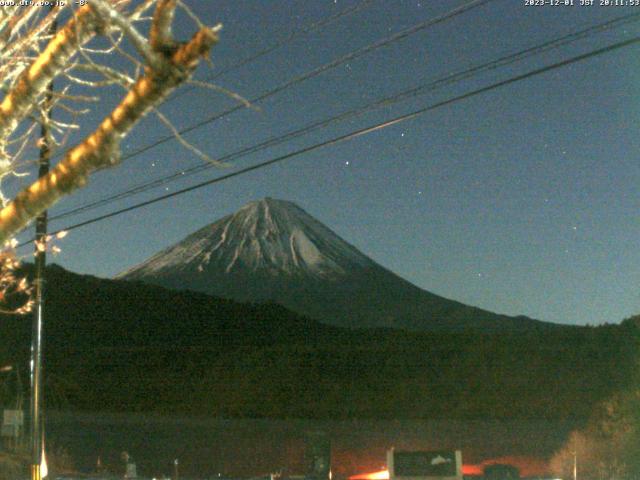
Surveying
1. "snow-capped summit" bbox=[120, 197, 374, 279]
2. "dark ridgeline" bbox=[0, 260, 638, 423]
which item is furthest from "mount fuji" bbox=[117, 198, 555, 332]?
"dark ridgeline" bbox=[0, 260, 638, 423]

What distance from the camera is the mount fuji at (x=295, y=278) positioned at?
163 meters

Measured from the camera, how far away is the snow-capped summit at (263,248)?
7367 inches

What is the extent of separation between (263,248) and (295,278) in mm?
16892

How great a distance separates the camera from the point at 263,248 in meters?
199

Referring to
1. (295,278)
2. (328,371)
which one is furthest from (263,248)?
(328,371)

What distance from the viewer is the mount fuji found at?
16312 centimetres

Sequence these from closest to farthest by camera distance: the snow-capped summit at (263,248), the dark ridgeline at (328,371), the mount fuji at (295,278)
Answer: the dark ridgeline at (328,371) < the mount fuji at (295,278) < the snow-capped summit at (263,248)

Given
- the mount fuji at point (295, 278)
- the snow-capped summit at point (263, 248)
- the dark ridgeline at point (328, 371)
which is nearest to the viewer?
the dark ridgeline at point (328, 371)

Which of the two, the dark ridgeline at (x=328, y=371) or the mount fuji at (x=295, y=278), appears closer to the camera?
the dark ridgeline at (x=328, y=371)

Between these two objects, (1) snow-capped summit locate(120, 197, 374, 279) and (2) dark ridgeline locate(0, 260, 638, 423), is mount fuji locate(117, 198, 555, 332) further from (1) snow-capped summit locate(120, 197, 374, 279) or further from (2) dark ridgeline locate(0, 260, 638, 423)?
(2) dark ridgeline locate(0, 260, 638, 423)

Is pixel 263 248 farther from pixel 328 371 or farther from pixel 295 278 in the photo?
pixel 328 371

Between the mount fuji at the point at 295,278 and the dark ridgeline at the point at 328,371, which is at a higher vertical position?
the mount fuji at the point at 295,278

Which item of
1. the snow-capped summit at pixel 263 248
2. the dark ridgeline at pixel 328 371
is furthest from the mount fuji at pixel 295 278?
the dark ridgeline at pixel 328 371

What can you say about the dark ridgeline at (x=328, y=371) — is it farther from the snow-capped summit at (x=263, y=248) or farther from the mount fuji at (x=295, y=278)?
the snow-capped summit at (x=263, y=248)
